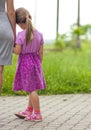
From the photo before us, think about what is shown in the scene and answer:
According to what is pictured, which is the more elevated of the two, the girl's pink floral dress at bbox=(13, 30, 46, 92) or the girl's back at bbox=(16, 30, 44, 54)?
the girl's back at bbox=(16, 30, 44, 54)

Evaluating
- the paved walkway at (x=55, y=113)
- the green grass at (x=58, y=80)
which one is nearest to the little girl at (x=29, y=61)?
the paved walkway at (x=55, y=113)

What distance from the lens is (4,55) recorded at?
6.18 meters

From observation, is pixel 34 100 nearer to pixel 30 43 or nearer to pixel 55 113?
pixel 30 43

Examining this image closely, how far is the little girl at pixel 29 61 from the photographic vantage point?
6582 millimetres

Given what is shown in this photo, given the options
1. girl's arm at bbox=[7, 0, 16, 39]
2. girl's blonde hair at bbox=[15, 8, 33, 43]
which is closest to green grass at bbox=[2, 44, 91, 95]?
girl's blonde hair at bbox=[15, 8, 33, 43]

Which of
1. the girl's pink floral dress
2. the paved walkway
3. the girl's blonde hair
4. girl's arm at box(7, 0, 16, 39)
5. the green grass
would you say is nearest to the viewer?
girl's arm at box(7, 0, 16, 39)

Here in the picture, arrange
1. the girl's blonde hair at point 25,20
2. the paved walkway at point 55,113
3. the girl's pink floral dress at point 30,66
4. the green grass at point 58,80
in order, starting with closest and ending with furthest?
the paved walkway at point 55,113
the girl's blonde hair at point 25,20
the girl's pink floral dress at point 30,66
the green grass at point 58,80

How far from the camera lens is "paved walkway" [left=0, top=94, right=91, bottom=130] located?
630 cm

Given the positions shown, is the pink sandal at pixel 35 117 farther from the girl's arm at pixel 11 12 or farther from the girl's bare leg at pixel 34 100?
the girl's arm at pixel 11 12

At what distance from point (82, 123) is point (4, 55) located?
3.95 ft

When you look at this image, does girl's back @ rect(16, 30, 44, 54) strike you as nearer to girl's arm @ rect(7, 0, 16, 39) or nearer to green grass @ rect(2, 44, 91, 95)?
girl's arm @ rect(7, 0, 16, 39)

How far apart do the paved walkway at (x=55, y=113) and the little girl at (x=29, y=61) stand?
268 mm

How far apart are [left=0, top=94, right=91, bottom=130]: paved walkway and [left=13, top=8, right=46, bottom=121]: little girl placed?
0.27 m

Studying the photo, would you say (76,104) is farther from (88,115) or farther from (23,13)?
(23,13)
